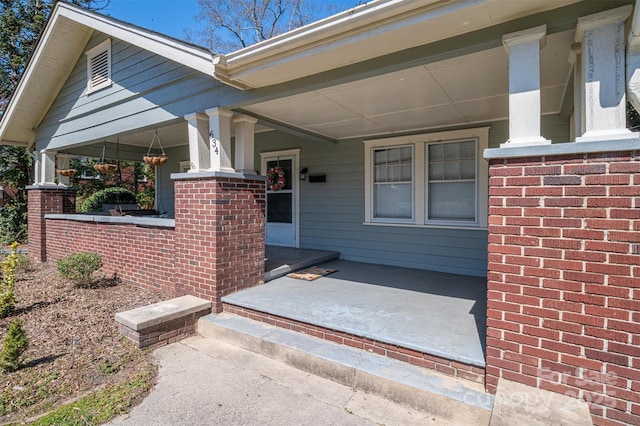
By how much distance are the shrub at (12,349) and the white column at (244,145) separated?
2.69 metres

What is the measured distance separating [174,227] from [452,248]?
4180mm

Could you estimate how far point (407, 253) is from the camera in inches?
229

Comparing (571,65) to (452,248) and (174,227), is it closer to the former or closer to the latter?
(452,248)

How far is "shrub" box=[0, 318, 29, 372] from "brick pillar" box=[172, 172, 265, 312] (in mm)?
1663

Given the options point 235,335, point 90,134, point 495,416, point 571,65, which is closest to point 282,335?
point 235,335

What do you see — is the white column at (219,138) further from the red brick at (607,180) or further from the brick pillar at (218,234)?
the red brick at (607,180)

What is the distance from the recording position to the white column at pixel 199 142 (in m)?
4.28

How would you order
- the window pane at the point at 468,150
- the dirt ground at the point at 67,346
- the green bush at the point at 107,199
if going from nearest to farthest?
the dirt ground at the point at 67,346 < the window pane at the point at 468,150 < the green bush at the point at 107,199

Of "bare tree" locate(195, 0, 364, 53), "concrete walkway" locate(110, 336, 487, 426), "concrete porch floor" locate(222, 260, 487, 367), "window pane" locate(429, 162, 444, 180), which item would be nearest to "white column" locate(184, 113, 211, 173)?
"concrete porch floor" locate(222, 260, 487, 367)

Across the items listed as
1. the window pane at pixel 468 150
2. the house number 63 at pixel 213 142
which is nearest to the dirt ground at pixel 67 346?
the house number 63 at pixel 213 142

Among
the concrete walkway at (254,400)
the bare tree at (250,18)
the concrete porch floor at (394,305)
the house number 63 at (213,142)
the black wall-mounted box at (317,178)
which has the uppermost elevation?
the bare tree at (250,18)

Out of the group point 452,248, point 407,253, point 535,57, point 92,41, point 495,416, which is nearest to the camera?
point 495,416

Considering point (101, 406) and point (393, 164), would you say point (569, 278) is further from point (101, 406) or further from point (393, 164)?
point (393, 164)

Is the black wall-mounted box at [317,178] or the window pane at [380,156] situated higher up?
the window pane at [380,156]
